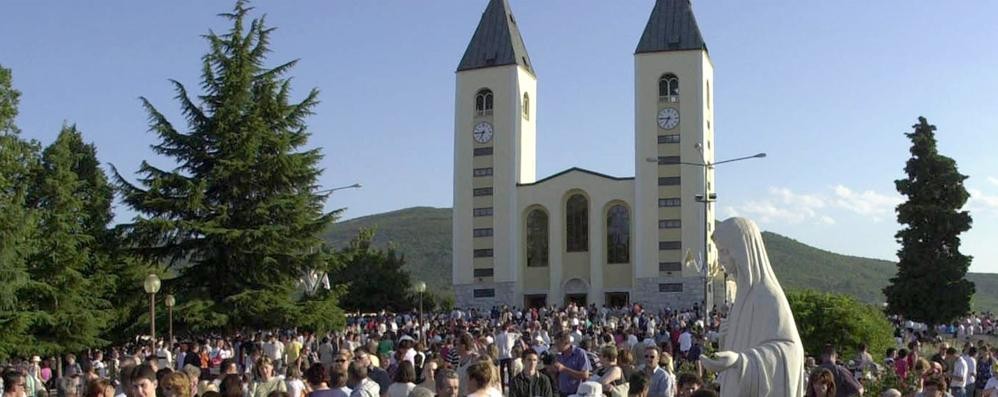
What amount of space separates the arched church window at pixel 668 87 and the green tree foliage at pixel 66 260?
34.8m

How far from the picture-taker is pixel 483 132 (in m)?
70.6

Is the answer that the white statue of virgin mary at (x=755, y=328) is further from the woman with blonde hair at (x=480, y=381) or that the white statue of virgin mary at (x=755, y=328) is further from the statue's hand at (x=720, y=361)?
the woman with blonde hair at (x=480, y=381)

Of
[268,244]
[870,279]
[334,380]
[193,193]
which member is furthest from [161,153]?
[870,279]

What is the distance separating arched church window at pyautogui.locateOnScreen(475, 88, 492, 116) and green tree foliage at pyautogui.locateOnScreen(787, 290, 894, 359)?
43144 millimetres

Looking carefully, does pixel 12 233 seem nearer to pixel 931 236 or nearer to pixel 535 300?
pixel 931 236

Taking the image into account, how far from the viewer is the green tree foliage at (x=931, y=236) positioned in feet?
159

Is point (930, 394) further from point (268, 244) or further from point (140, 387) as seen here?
point (268, 244)

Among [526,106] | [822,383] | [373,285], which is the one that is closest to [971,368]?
[822,383]

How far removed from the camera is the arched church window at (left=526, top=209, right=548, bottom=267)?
70.6 meters

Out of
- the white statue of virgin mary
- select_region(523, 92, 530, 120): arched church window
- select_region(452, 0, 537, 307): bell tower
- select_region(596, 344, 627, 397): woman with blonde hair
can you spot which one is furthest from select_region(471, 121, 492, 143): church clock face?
the white statue of virgin mary

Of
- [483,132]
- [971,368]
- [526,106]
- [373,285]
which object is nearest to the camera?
[971,368]

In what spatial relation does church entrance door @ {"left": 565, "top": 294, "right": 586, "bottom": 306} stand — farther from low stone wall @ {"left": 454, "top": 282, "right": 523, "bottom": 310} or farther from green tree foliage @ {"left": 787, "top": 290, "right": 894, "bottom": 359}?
green tree foliage @ {"left": 787, "top": 290, "right": 894, "bottom": 359}

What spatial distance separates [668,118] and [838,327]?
131ft

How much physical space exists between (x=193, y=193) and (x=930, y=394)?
32.5m
